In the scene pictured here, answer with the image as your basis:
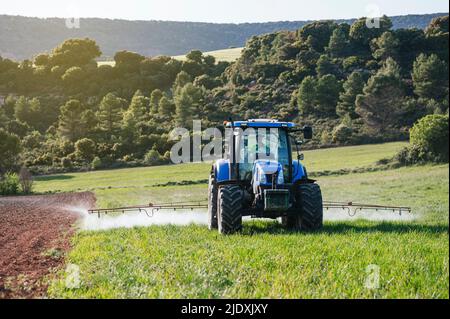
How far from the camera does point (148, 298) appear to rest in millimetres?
6000

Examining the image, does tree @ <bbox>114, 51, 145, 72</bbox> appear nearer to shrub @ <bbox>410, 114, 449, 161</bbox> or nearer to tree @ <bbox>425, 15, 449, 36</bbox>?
tree @ <bbox>425, 15, 449, 36</bbox>

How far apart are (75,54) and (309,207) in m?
101

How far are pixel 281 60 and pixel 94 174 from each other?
46618 mm

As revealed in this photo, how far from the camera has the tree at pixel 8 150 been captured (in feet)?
181

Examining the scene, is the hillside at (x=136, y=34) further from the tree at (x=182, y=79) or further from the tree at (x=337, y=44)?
the tree at (x=182, y=79)

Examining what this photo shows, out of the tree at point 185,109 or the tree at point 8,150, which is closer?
the tree at point 8,150

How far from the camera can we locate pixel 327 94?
77875 millimetres

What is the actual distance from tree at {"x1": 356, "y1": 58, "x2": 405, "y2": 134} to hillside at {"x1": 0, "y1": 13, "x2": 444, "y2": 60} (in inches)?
1839

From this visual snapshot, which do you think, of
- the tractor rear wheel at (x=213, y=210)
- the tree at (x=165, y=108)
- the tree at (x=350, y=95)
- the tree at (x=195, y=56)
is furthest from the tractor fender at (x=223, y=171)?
the tree at (x=195, y=56)

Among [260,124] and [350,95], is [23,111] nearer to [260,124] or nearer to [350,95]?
[350,95]

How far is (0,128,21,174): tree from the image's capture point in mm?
55125

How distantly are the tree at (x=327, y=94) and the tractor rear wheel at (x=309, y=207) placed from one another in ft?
209

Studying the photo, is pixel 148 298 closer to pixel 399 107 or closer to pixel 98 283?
pixel 98 283
